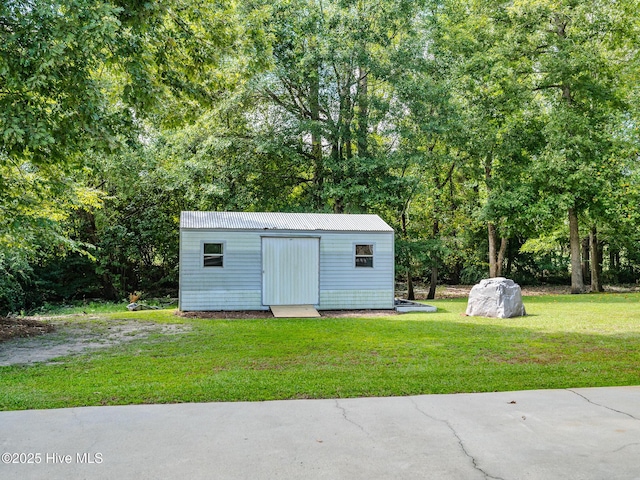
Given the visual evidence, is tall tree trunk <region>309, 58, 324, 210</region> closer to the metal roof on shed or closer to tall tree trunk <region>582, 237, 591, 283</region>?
the metal roof on shed

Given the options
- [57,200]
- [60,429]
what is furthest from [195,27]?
[60,429]

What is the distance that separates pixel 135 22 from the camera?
6.88 m

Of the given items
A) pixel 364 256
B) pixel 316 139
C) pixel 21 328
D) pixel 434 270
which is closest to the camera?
pixel 21 328

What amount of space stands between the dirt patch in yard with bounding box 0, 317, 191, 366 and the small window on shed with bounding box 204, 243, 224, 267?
8.23 ft

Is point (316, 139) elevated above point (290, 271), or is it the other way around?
point (316, 139)

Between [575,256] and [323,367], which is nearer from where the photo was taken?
[323,367]

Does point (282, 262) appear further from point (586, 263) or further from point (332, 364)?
point (586, 263)

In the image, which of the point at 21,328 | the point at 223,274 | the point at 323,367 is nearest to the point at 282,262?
the point at 223,274

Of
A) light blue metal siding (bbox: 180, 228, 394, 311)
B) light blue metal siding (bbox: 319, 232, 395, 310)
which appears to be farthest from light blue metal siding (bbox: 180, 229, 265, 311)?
light blue metal siding (bbox: 319, 232, 395, 310)

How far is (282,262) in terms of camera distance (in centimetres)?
1358

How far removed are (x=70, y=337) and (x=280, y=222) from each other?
6.45 metres

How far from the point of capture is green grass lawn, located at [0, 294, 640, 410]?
197 inches

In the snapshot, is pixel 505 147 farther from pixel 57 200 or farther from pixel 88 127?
pixel 88 127

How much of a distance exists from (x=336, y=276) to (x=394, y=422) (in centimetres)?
991
